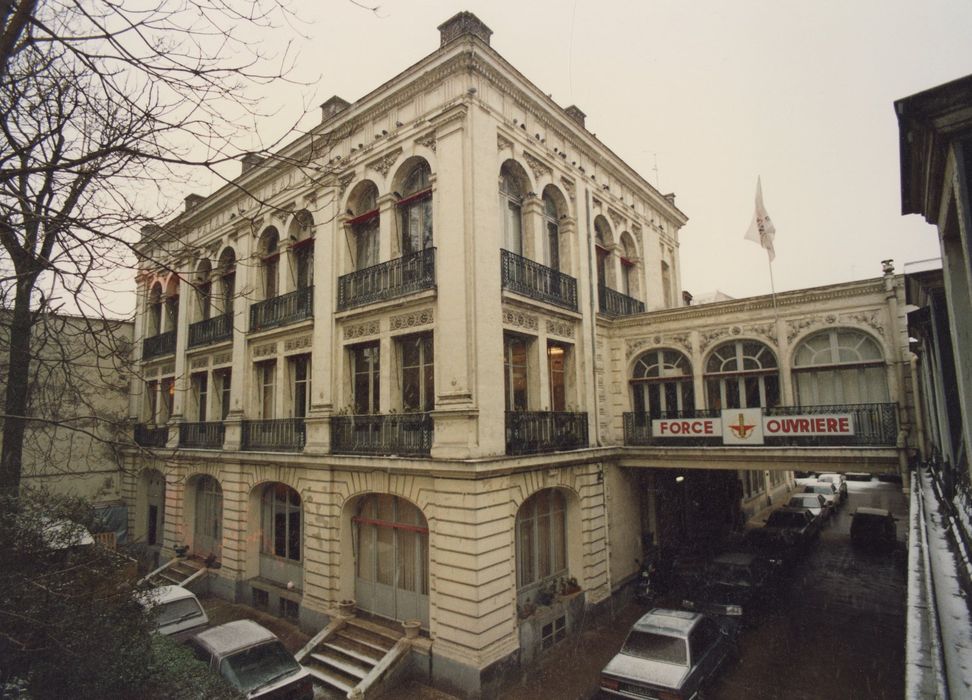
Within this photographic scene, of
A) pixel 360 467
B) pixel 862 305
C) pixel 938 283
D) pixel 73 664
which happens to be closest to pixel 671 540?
pixel 862 305

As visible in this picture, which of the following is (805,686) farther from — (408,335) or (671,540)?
(408,335)

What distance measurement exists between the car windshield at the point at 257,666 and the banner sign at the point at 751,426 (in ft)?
36.6

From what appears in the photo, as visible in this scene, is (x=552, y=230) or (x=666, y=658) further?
(x=552, y=230)

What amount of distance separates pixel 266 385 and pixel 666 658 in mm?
14645

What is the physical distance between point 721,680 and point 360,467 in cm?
945

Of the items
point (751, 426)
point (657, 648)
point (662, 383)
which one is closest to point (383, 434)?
point (657, 648)

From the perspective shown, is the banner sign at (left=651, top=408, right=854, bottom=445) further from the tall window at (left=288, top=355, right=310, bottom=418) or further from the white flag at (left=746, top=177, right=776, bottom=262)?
the tall window at (left=288, top=355, right=310, bottom=418)

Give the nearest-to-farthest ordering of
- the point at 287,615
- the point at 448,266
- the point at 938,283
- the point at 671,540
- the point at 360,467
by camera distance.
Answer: the point at 938,283
the point at 448,266
the point at 360,467
the point at 287,615
the point at 671,540

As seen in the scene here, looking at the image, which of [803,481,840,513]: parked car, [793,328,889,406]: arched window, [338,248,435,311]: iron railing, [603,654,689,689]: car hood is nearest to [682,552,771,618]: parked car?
[603,654,689,689]: car hood

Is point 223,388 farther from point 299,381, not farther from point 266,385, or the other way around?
point 299,381

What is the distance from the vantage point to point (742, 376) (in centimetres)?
1548

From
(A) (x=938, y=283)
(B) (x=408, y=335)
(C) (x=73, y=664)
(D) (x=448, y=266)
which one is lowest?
(C) (x=73, y=664)

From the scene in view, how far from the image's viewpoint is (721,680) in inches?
443

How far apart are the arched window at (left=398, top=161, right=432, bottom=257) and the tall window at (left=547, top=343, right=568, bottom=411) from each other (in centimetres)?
464
